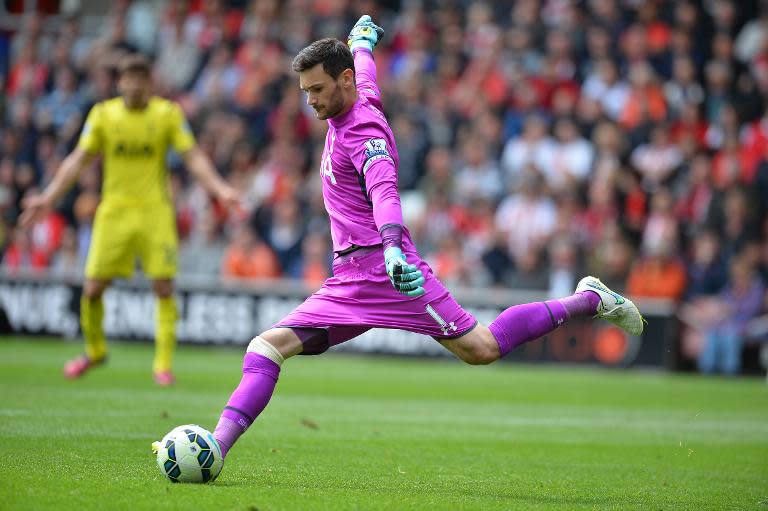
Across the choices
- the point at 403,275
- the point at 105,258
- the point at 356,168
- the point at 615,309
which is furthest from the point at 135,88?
the point at 403,275

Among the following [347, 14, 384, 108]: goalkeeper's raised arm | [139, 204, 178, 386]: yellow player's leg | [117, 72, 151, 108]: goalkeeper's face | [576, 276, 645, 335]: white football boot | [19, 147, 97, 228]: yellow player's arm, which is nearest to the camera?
[576, 276, 645, 335]: white football boot

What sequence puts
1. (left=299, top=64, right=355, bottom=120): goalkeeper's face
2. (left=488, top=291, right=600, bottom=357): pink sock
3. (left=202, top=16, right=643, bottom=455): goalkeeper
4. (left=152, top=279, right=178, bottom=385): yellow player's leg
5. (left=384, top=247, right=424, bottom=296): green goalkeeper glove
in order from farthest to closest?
(left=152, top=279, right=178, bottom=385): yellow player's leg → (left=488, top=291, right=600, bottom=357): pink sock → (left=299, top=64, right=355, bottom=120): goalkeeper's face → (left=202, top=16, right=643, bottom=455): goalkeeper → (left=384, top=247, right=424, bottom=296): green goalkeeper glove

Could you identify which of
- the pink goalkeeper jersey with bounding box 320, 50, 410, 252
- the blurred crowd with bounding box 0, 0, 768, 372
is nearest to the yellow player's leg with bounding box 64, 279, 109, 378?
the pink goalkeeper jersey with bounding box 320, 50, 410, 252

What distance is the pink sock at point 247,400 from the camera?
631 centimetres

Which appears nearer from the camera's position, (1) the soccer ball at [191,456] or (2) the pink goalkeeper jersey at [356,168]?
(1) the soccer ball at [191,456]

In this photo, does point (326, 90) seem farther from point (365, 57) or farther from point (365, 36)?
point (365, 36)

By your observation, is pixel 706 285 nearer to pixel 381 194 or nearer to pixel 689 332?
pixel 689 332

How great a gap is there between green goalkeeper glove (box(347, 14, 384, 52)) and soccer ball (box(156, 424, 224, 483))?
9.15ft

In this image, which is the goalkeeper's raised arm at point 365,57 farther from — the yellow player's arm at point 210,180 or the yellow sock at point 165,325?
the yellow sock at point 165,325

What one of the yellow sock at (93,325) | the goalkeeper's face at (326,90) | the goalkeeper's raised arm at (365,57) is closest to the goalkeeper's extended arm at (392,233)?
the goalkeeper's face at (326,90)

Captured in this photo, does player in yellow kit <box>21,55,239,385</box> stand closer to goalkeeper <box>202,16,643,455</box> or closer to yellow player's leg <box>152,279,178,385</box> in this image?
yellow player's leg <box>152,279,178,385</box>

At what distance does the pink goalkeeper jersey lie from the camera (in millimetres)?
6383

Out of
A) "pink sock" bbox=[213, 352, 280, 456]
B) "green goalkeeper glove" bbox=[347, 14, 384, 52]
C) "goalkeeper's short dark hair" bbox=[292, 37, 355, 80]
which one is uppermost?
"green goalkeeper glove" bbox=[347, 14, 384, 52]

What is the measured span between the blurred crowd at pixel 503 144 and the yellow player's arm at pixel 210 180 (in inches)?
293
